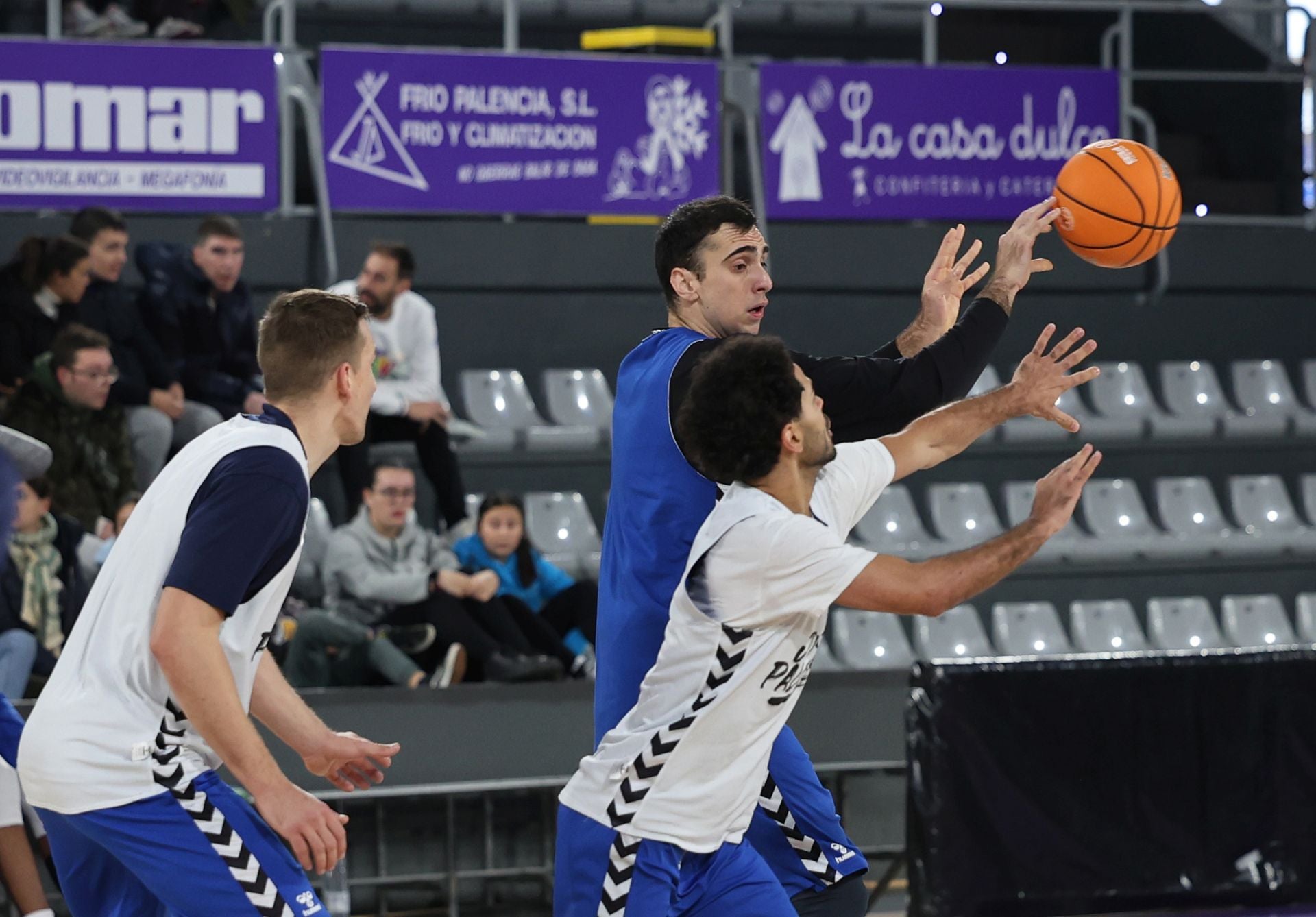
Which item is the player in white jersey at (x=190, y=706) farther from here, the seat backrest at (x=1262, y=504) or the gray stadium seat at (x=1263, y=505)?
the seat backrest at (x=1262, y=504)

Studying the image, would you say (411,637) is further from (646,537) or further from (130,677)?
(130,677)

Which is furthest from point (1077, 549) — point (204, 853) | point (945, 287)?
point (204, 853)

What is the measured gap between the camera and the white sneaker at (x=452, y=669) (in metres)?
7.81

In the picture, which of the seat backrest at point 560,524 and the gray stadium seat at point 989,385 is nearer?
the seat backrest at point 560,524

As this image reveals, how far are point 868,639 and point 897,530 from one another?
0.81 metres

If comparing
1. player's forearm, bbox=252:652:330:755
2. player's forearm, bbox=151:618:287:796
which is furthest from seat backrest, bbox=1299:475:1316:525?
player's forearm, bbox=151:618:287:796

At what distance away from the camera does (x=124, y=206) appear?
977 centimetres

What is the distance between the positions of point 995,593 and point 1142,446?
4.65ft

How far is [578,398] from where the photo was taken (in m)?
10.7

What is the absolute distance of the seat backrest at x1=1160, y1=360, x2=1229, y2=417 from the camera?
11648 mm

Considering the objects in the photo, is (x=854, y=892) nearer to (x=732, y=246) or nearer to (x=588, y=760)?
(x=588, y=760)

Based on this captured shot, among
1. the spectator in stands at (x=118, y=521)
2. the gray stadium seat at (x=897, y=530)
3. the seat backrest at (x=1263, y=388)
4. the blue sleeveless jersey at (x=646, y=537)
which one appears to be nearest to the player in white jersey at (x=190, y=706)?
the blue sleeveless jersey at (x=646, y=537)

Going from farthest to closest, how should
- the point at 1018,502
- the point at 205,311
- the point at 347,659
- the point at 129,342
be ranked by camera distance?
→ the point at 1018,502, the point at 205,311, the point at 129,342, the point at 347,659

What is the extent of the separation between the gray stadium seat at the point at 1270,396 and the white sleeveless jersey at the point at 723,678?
28.4 feet
